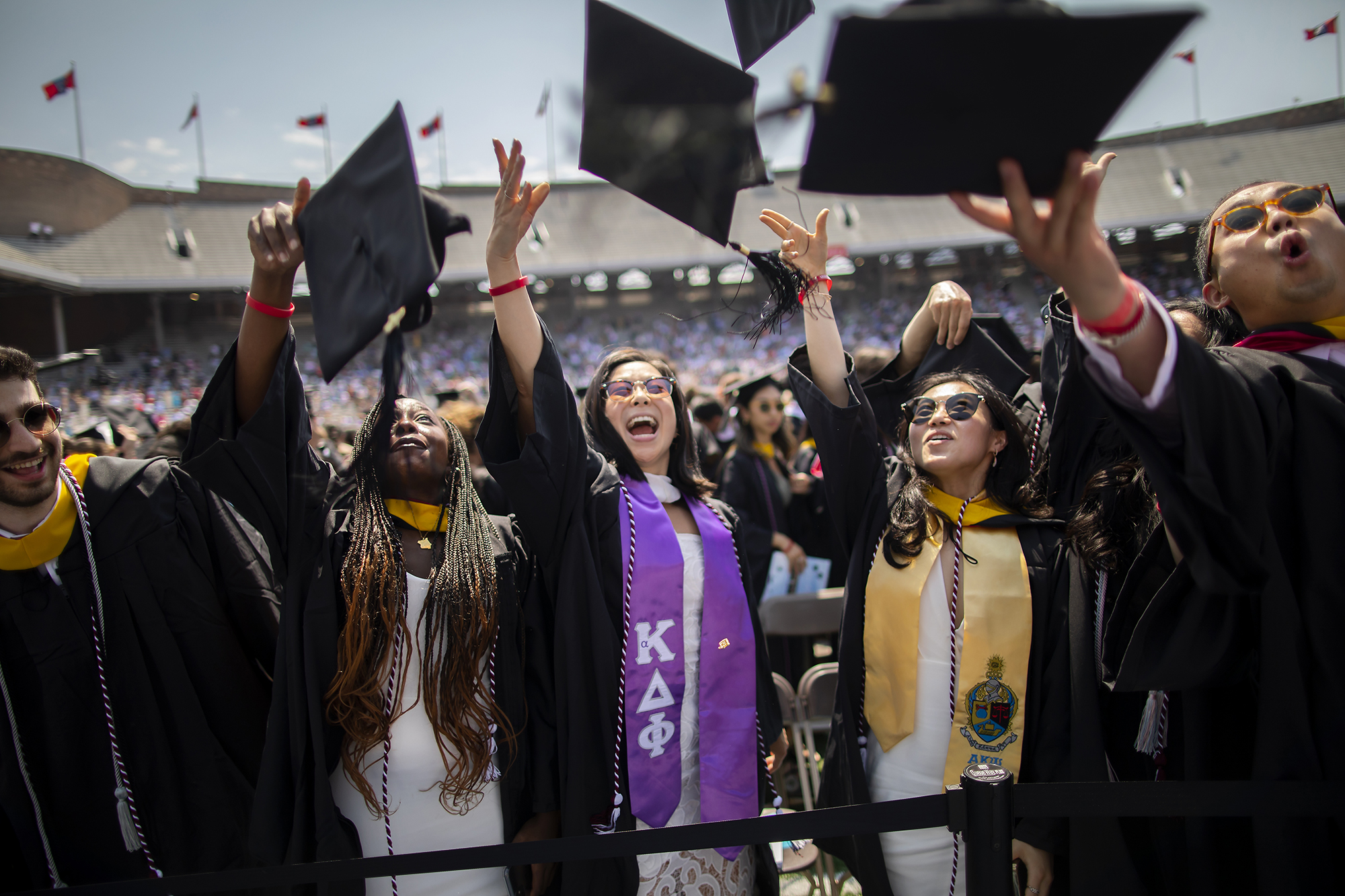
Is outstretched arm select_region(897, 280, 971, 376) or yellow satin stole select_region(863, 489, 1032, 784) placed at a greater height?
outstretched arm select_region(897, 280, 971, 376)

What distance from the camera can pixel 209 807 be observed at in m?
1.95

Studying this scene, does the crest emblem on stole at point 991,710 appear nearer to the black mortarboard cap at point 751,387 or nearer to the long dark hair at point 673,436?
the long dark hair at point 673,436

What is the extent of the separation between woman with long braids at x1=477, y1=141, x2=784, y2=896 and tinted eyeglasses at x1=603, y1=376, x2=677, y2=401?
210mm

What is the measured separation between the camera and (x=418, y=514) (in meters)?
1.92

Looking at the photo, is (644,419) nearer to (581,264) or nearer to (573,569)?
(573,569)

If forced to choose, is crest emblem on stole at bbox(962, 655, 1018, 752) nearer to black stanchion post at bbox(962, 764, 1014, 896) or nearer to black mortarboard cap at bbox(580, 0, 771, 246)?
black stanchion post at bbox(962, 764, 1014, 896)

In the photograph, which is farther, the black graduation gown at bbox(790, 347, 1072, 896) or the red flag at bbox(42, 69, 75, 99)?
the red flag at bbox(42, 69, 75, 99)

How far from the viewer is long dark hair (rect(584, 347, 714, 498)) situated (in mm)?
2229

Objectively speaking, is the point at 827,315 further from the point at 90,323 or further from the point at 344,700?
the point at 90,323

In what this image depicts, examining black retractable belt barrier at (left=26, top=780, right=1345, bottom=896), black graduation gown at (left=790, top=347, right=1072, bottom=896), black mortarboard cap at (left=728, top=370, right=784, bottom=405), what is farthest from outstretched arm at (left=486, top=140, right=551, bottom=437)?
black mortarboard cap at (left=728, top=370, right=784, bottom=405)

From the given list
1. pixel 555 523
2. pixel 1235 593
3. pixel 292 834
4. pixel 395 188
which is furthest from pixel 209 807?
pixel 1235 593

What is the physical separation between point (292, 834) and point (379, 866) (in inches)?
14.5

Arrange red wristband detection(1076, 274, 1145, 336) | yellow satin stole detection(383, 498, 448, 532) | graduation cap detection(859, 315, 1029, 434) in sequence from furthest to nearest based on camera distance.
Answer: graduation cap detection(859, 315, 1029, 434) < yellow satin stole detection(383, 498, 448, 532) < red wristband detection(1076, 274, 1145, 336)

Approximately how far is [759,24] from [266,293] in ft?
4.29
